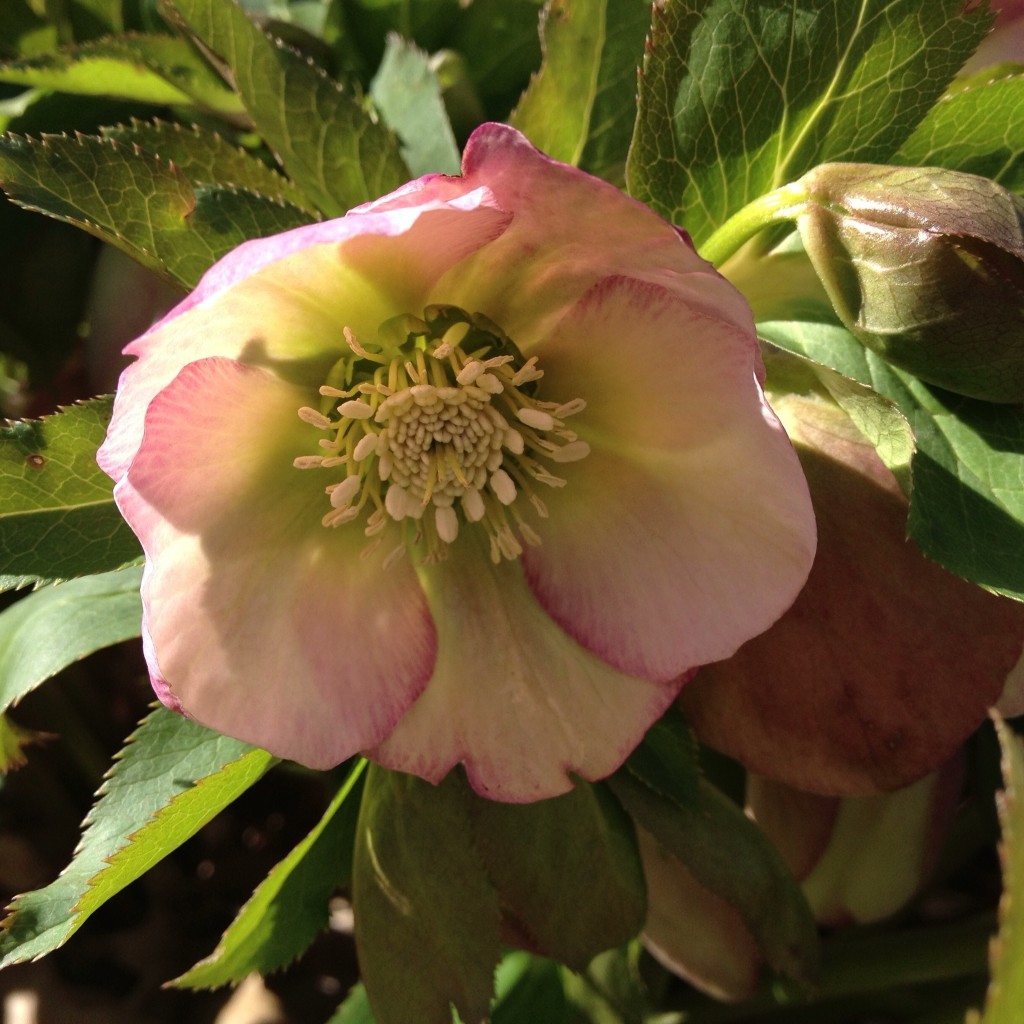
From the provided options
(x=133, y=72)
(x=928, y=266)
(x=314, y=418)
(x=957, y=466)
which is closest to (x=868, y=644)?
(x=957, y=466)

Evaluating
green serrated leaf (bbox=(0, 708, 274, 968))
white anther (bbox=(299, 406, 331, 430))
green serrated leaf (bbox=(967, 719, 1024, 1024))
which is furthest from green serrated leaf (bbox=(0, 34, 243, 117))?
green serrated leaf (bbox=(967, 719, 1024, 1024))

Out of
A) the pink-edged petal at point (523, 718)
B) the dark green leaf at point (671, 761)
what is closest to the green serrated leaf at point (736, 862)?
the dark green leaf at point (671, 761)

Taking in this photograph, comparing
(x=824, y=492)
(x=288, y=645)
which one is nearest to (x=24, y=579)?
(x=288, y=645)

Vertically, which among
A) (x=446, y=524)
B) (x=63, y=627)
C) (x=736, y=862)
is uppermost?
(x=446, y=524)

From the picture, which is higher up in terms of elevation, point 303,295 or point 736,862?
point 303,295

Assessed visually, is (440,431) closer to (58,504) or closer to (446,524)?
(446,524)

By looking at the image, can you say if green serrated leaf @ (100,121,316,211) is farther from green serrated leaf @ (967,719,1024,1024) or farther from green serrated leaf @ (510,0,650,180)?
green serrated leaf @ (967,719,1024,1024)

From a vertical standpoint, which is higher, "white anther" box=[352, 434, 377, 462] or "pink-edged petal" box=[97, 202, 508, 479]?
"pink-edged petal" box=[97, 202, 508, 479]

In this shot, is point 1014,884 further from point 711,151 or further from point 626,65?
point 626,65
